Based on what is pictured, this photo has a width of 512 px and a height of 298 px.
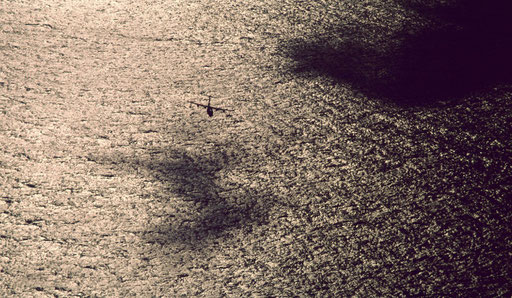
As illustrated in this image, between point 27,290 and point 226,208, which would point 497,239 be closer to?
point 226,208

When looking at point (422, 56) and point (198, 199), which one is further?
point (422, 56)

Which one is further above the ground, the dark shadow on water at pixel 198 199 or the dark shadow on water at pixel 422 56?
the dark shadow on water at pixel 422 56

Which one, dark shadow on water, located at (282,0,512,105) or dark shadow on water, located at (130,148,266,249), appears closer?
dark shadow on water, located at (130,148,266,249)

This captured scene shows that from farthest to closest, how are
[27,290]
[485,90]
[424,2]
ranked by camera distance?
1. [424,2]
2. [485,90]
3. [27,290]

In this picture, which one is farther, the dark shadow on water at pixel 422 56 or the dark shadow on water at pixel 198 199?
the dark shadow on water at pixel 422 56

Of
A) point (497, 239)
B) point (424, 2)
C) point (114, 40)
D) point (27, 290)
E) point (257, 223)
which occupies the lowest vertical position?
point (27, 290)

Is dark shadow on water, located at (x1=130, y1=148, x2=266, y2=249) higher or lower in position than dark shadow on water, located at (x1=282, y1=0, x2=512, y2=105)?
lower

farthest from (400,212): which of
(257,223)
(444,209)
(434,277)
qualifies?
(257,223)

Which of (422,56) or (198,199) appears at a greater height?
(422,56)
